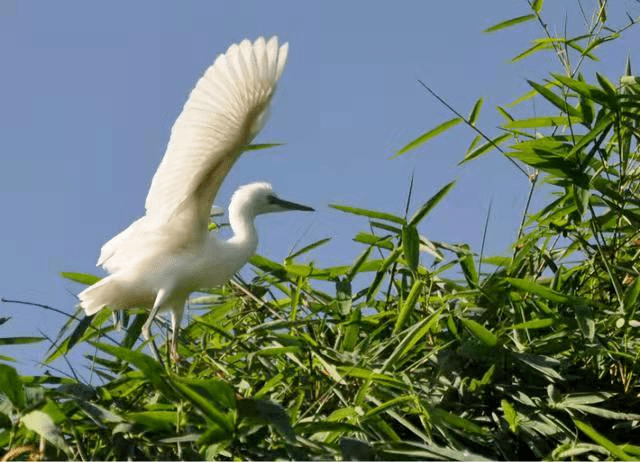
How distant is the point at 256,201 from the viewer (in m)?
3.66

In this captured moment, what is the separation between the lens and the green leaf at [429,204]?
288cm

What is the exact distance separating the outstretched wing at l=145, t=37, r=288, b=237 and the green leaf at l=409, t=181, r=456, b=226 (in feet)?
1.40

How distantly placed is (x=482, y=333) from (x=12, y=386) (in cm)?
91

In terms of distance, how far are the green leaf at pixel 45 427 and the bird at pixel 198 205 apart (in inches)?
33.3

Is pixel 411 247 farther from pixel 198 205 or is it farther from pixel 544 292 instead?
pixel 198 205

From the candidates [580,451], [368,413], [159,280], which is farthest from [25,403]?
[159,280]

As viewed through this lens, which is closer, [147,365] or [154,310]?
[147,365]

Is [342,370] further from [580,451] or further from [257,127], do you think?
[257,127]

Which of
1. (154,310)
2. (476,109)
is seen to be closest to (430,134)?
(476,109)

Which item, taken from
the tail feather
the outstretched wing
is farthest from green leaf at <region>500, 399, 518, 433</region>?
the tail feather

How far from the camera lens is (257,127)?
3.08 m

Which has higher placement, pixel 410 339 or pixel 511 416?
pixel 410 339

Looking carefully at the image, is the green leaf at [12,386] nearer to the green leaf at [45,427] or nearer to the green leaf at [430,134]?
the green leaf at [45,427]

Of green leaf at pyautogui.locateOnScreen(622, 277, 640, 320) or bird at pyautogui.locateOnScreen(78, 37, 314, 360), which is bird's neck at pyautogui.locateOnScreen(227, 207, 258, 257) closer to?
bird at pyautogui.locateOnScreen(78, 37, 314, 360)
